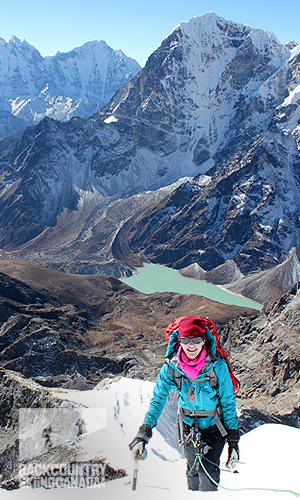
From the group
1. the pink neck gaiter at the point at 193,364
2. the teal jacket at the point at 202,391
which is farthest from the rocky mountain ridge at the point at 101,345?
the pink neck gaiter at the point at 193,364

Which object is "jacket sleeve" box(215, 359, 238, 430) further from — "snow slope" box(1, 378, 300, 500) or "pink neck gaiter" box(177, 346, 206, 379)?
"snow slope" box(1, 378, 300, 500)

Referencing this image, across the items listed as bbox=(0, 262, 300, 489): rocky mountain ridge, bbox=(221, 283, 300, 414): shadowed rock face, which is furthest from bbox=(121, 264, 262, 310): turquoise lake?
bbox=(221, 283, 300, 414): shadowed rock face

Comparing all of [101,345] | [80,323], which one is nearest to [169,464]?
[101,345]

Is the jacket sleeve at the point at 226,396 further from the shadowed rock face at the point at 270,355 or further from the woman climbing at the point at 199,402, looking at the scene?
the shadowed rock face at the point at 270,355

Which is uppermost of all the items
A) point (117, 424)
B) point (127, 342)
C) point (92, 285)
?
point (92, 285)

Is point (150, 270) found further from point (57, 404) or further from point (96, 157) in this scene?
point (57, 404)

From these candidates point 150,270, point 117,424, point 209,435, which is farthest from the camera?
point 150,270

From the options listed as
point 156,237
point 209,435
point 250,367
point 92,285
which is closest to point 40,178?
point 156,237
